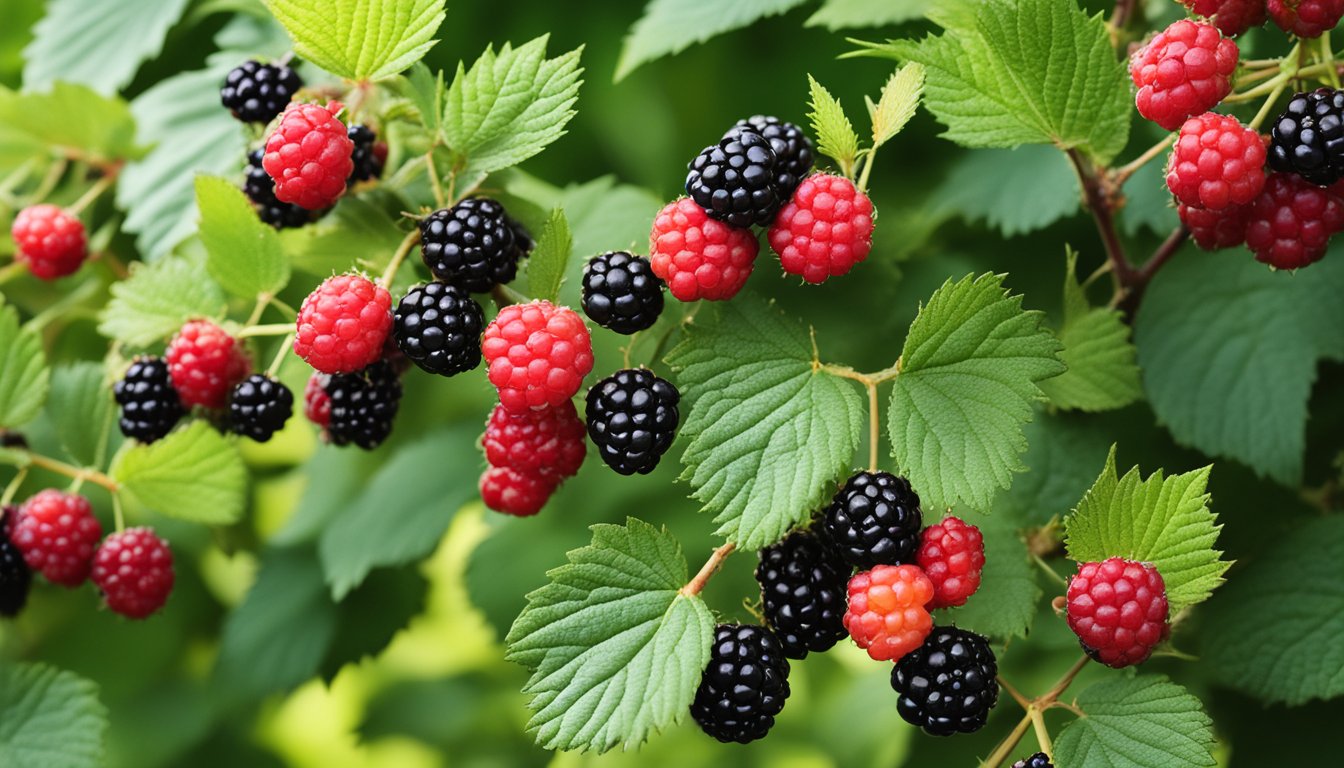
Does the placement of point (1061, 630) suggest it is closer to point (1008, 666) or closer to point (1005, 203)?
point (1008, 666)

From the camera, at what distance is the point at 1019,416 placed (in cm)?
75

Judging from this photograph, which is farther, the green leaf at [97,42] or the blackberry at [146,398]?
the green leaf at [97,42]

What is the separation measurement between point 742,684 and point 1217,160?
0.43m

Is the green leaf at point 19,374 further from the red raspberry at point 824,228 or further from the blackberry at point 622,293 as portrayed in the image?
the red raspberry at point 824,228

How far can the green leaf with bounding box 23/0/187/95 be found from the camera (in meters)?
1.34

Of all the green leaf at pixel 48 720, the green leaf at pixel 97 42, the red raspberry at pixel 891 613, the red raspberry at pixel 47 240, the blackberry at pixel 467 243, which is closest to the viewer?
the red raspberry at pixel 891 613

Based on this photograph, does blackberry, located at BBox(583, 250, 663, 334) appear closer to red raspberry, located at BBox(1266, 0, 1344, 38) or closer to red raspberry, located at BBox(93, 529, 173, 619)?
red raspberry, located at BBox(1266, 0, 1344, 38)

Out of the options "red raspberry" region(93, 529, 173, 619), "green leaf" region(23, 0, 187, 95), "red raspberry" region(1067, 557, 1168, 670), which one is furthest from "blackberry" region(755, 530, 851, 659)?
"green leaf" region(23, 0, 187, 95)

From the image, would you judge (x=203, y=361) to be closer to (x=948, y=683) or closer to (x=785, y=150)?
(x=785, y=150)

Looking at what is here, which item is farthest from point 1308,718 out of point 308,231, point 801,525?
point 308,231

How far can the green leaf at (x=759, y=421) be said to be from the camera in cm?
74

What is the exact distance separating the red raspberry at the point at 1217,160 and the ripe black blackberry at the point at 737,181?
25 centimetres

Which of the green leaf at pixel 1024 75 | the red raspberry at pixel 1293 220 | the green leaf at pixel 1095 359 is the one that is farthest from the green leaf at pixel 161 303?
the red raspberry at pixel 1293 220

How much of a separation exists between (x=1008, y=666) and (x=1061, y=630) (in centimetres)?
9
